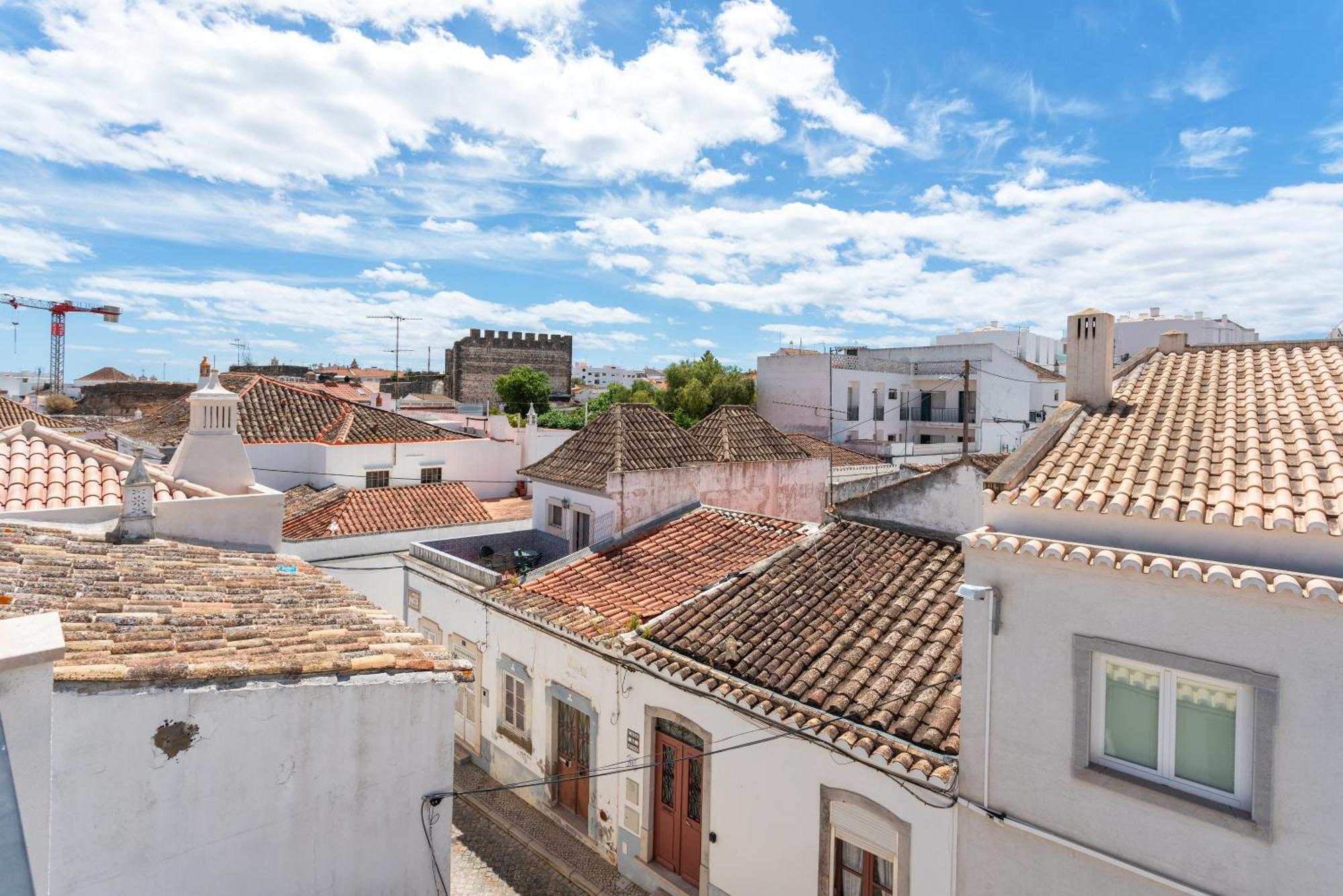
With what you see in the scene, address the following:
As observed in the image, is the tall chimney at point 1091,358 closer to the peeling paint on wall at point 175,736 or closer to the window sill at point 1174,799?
the window sill at point 1174,799

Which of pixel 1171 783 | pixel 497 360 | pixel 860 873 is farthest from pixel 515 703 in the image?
pixel 497 360

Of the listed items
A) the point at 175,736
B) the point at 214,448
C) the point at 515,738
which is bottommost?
the point at 515,738

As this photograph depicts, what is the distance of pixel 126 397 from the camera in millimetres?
47906

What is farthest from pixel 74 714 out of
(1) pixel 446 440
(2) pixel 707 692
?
(1) pixel 446 440

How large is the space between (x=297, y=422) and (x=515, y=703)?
53.2 feet

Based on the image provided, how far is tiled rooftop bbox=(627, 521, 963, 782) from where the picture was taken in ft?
26.7

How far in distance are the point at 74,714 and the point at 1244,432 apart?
31.7 feet

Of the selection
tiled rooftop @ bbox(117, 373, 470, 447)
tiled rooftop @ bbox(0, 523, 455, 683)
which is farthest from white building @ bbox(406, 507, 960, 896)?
tiled rooftop @ bbox(117, 373, 470, 447)

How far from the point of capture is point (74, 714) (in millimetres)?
4543

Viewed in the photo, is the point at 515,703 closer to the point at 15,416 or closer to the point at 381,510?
the point at 381,510

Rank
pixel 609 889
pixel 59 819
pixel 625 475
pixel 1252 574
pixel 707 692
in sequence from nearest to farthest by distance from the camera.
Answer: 1. pixel 59 819
2. pixel 1252 574
3. pixel 707 692
4. pixel 609 889
5. pixel 625 475

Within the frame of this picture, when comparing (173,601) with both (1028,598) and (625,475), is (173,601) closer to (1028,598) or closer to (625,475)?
(1028,598)

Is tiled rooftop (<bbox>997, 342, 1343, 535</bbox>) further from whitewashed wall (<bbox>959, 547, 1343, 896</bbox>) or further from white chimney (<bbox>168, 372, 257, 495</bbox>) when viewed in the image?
white chimney (<bbox>168, 372, 257, 495</bbox>)

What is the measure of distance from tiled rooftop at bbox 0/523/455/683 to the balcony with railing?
37534 millimetres
